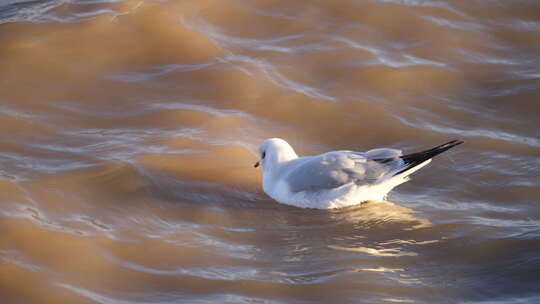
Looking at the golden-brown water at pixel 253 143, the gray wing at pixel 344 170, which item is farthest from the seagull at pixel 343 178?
the golden-brown water at pixel 253 143

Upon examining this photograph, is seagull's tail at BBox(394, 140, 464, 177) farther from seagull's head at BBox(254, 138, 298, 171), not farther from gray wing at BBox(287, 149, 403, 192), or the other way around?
A: seagull's head at BBox(254, 138, 298, 171)

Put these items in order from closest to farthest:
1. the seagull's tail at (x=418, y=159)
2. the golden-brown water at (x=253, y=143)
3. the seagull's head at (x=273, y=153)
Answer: the golden-brown water at (x=253, y=143) → the seagull's tail at (x=418, y=159) → the seagull's head at (x=273, y=153)

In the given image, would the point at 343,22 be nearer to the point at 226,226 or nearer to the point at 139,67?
the point at 139,67

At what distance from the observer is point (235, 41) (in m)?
9.15

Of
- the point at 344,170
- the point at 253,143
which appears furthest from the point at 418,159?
the point at 253,143

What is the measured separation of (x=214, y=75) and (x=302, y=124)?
1.20 metres

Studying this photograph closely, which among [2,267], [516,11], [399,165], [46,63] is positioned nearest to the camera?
[2,267]

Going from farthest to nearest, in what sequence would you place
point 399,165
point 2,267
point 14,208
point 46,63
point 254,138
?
point 46,63 < point 254,138 < point 399,165 < point 14,208 < point 2,267

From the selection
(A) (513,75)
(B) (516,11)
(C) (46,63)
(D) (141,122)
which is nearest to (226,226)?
(D) (141,122)

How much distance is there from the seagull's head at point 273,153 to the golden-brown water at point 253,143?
0.93 ft

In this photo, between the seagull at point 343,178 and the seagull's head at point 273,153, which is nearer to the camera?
the seagull at point 343,178

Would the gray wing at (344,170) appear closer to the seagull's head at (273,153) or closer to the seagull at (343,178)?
the seagull at (343,178)

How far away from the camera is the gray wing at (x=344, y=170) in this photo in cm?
646

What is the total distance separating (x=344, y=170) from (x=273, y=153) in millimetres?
711
